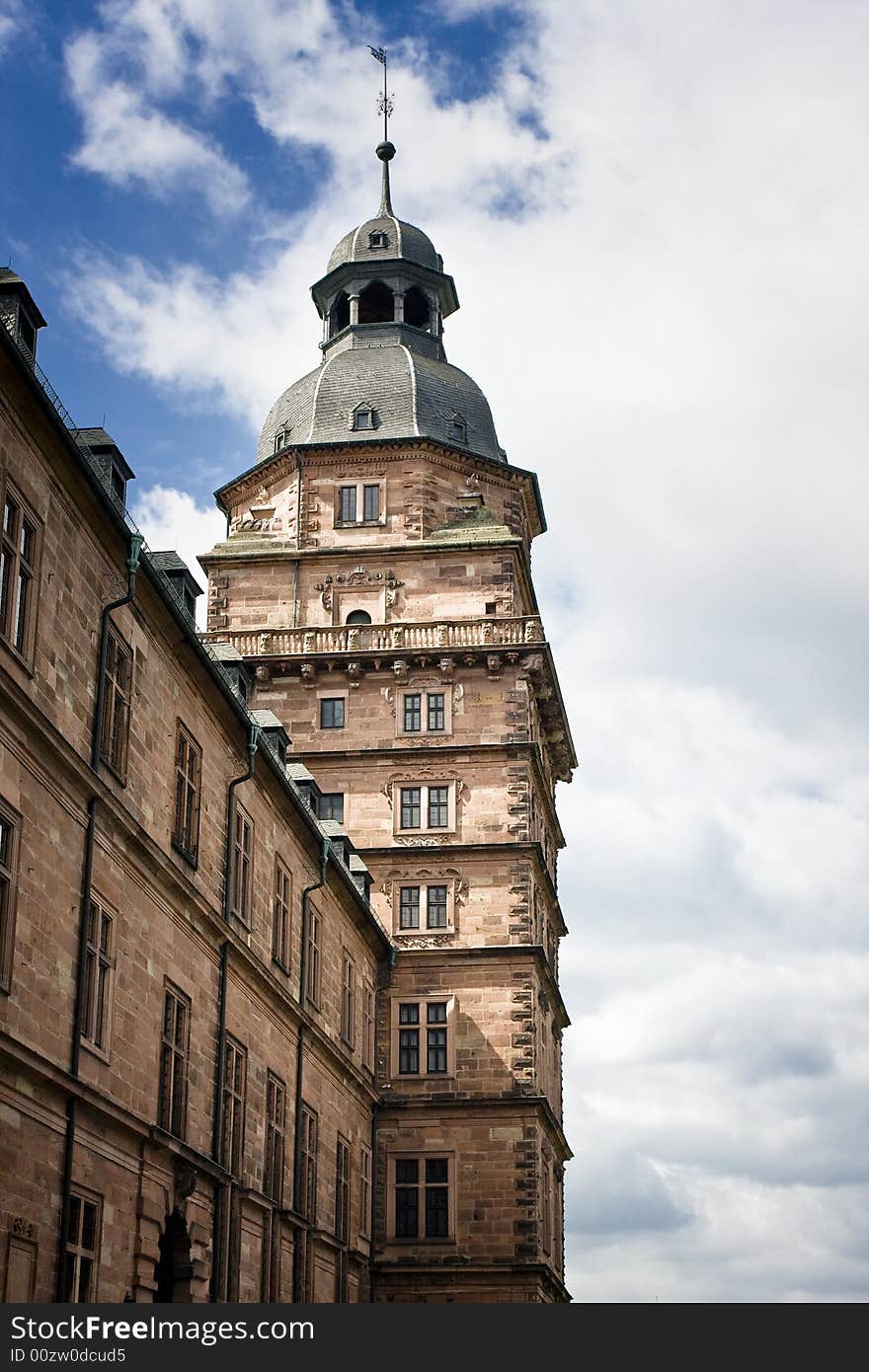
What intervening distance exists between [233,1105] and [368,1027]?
1393 cm

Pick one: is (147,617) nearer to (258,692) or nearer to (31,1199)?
(31,1199)

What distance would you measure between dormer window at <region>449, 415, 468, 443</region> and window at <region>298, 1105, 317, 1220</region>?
22.7 metres

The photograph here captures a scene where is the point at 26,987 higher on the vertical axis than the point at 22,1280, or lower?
higher

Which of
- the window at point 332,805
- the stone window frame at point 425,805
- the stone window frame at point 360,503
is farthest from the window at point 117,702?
the stone window frame at point 360,503

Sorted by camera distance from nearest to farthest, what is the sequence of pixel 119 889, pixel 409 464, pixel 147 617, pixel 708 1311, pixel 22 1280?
pixel 708 1311, pixel 22 1280, pixel 119 889, pixel 147 617, pixel 409 464

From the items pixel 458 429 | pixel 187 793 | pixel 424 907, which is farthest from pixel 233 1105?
pixel 458 429

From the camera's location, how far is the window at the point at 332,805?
160 feet

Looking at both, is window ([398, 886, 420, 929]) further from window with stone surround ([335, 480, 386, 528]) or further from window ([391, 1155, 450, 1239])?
window with stone surround ([335, 480, 386, 528])

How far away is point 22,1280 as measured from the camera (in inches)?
862

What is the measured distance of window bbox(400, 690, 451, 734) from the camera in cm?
4928

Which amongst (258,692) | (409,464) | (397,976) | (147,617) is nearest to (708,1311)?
(147,617)

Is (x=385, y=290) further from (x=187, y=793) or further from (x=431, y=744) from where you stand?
(x=187, y=793)

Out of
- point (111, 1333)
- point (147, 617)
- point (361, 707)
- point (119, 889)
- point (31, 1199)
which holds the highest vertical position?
point (361, 707)

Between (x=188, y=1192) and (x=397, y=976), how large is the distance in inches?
760
